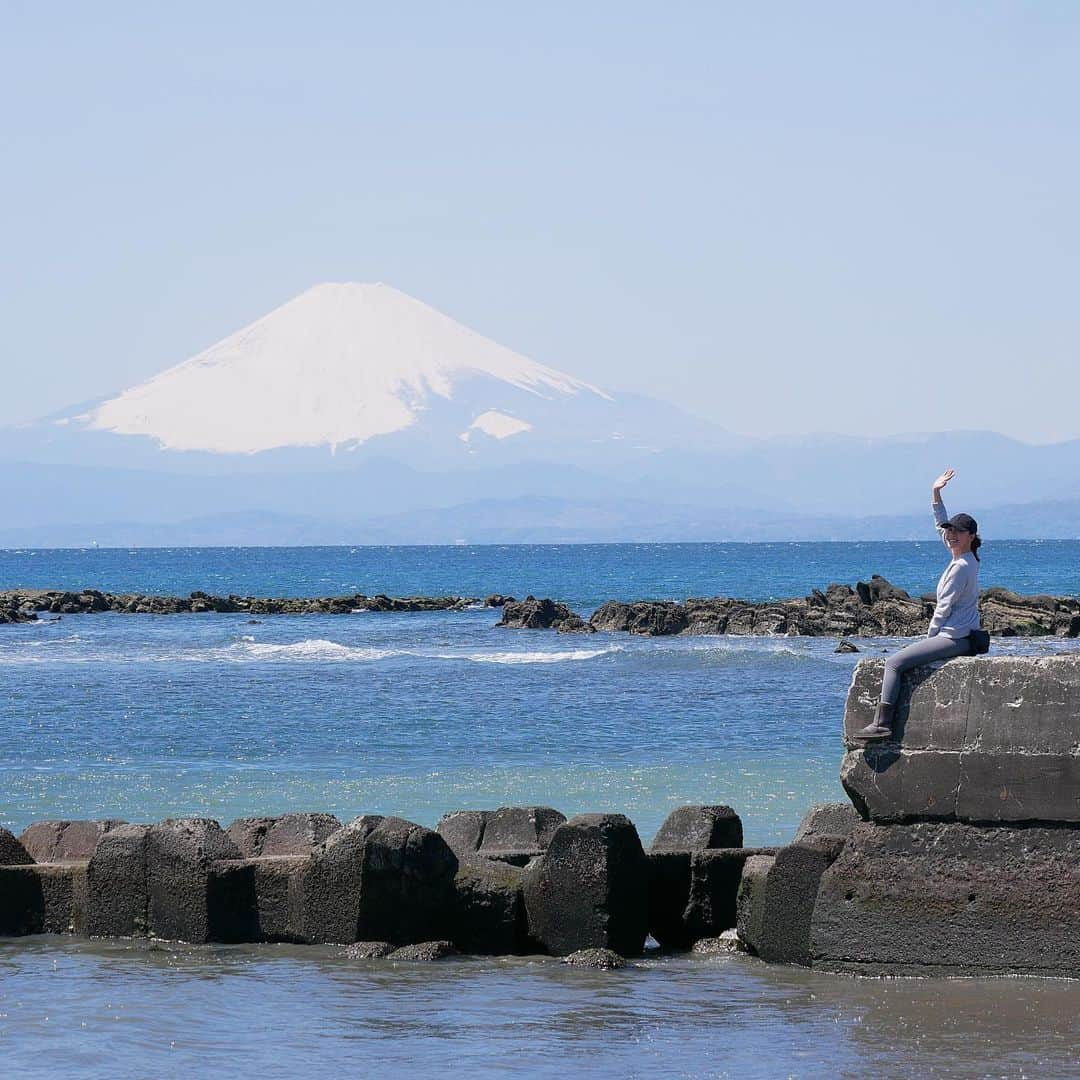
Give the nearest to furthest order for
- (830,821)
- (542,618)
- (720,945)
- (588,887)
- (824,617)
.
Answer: (588,887) → (720,945) → (830,821) → (824,617) → (542,618)

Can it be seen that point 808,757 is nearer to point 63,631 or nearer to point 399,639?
point 399,639

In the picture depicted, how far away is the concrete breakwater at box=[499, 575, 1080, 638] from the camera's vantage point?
54.6 meters

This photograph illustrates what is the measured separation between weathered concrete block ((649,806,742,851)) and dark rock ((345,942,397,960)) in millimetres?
2104

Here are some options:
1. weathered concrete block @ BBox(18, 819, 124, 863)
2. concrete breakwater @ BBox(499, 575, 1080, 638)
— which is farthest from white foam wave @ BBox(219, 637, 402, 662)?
weathered concrete block @ BBox(18, 819, 124, 863)

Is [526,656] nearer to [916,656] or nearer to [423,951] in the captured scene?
[423,951]

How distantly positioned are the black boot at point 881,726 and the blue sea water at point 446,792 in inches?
57.7

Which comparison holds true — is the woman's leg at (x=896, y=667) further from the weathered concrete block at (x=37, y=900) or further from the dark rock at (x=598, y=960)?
the weathered concrete block at (x=37, y=900)

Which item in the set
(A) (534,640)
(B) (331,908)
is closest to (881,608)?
(A) (534,640)

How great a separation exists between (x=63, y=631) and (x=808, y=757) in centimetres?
4333

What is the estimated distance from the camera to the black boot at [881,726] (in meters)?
11.1

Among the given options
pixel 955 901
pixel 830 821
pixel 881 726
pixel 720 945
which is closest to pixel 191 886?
pixel 720 945

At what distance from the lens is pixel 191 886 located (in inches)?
489

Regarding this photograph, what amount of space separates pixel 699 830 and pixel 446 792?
7828 mm

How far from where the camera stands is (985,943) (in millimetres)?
10953
